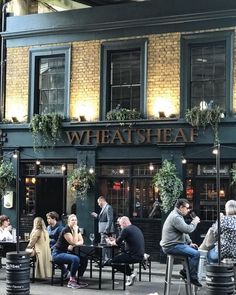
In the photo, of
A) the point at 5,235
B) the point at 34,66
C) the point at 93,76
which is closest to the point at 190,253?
the point at 5,235

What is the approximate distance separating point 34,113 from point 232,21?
6.36m

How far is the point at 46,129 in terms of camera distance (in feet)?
59.7

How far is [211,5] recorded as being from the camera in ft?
54.3

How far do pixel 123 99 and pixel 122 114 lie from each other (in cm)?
71

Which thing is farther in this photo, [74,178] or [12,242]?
[74,178]

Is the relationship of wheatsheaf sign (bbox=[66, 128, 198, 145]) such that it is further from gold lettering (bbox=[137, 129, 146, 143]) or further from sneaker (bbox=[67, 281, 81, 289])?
sneaker (bbox=[67, 281, 81, 289])

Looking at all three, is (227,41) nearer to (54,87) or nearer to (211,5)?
(211,5)

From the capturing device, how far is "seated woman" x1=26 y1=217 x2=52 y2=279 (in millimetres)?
13102

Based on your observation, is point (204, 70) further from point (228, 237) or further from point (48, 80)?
point (228, 237)

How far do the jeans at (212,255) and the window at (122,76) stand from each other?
6.56m

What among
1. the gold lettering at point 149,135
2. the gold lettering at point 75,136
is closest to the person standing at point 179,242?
the gold lettering at point 149,135

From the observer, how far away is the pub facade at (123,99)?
16.5m

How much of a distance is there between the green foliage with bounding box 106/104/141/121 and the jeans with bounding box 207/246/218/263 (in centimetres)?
626

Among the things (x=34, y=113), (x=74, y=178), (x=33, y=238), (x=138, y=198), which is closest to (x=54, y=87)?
(x=34, y=113)
